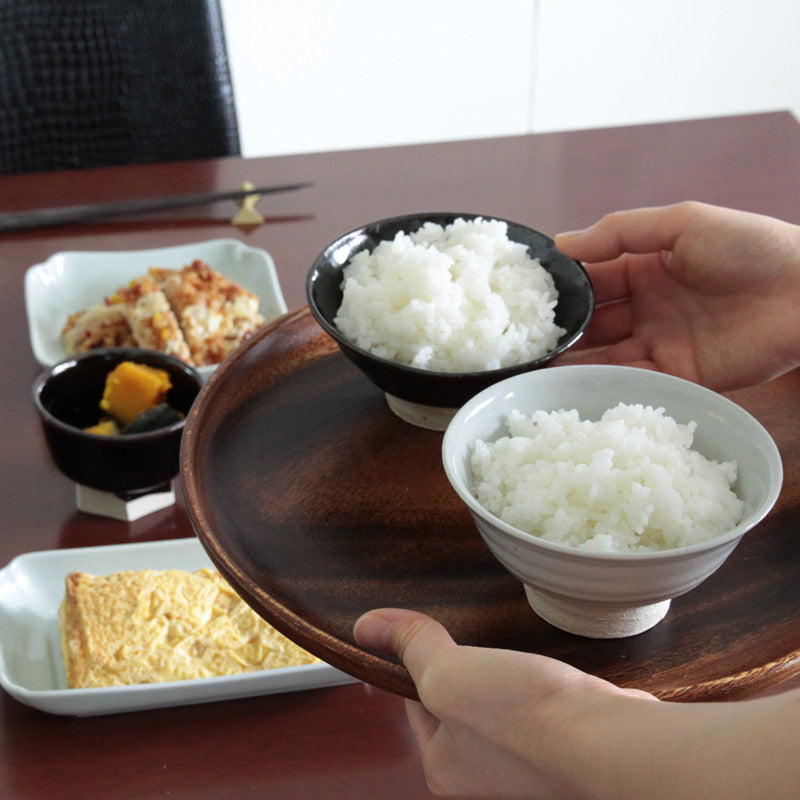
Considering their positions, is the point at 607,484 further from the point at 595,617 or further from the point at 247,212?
the point at 247,212

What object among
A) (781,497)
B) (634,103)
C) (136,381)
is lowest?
(634,103)

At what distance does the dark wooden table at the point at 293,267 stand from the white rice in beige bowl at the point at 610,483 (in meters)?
0.14

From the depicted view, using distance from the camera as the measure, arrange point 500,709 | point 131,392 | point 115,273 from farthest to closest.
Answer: point 115,273, point 131,392, point 500,709

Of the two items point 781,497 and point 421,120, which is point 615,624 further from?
point 421,120

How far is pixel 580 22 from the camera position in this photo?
384 centimetres

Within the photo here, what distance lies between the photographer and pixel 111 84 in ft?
7.10

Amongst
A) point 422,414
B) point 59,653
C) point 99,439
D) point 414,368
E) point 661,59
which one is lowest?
point 661,59

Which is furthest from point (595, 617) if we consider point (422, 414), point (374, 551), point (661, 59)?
point (661, 59)

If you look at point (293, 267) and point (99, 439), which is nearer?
point (99, 439)

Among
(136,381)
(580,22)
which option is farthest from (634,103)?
(136,381)

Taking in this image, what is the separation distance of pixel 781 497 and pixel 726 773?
451 millimetres

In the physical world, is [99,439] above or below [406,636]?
below

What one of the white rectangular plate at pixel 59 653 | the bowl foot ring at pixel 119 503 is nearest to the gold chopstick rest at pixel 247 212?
the bowl foot ring at pixel 119 503

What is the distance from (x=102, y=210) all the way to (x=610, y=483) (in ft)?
4.52
